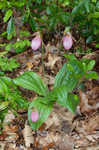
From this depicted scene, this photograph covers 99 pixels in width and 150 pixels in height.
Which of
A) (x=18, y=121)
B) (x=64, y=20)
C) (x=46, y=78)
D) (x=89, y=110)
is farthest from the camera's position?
(x=46, y=78)

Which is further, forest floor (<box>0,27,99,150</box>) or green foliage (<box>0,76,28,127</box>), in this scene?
forest floor (<box>0,27,99,150</box>)

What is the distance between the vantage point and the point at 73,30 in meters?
2.48

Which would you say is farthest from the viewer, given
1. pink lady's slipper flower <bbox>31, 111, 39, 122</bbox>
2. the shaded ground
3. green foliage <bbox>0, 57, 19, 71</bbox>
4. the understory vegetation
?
green foliage <bbox>0, 57, 19, 71</bbox>

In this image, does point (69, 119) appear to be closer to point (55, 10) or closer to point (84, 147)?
point (84, 147)

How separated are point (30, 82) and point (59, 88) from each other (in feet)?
0.90

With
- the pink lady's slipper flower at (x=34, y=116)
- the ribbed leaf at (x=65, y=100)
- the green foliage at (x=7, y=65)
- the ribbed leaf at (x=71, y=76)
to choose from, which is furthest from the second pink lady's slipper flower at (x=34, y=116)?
the green foliage at (x=7, y=65)

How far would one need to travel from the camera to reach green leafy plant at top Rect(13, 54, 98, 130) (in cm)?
146

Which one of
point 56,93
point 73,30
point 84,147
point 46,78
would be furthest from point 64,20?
point 84,147

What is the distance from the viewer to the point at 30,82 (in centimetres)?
161

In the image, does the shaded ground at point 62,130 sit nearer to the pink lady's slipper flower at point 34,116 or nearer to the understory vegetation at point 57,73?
the understory vegetation at point 57,73

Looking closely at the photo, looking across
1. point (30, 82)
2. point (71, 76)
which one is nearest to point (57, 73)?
point (71, 76)

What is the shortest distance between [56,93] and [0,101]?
0.49 m

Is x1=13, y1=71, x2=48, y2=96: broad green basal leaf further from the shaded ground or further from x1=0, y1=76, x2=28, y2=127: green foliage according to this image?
the shaded ground

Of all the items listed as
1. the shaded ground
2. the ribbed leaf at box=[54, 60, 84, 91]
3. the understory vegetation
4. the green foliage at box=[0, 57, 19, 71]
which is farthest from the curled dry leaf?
the green foliage at box=[0, 57, 19, 71]
